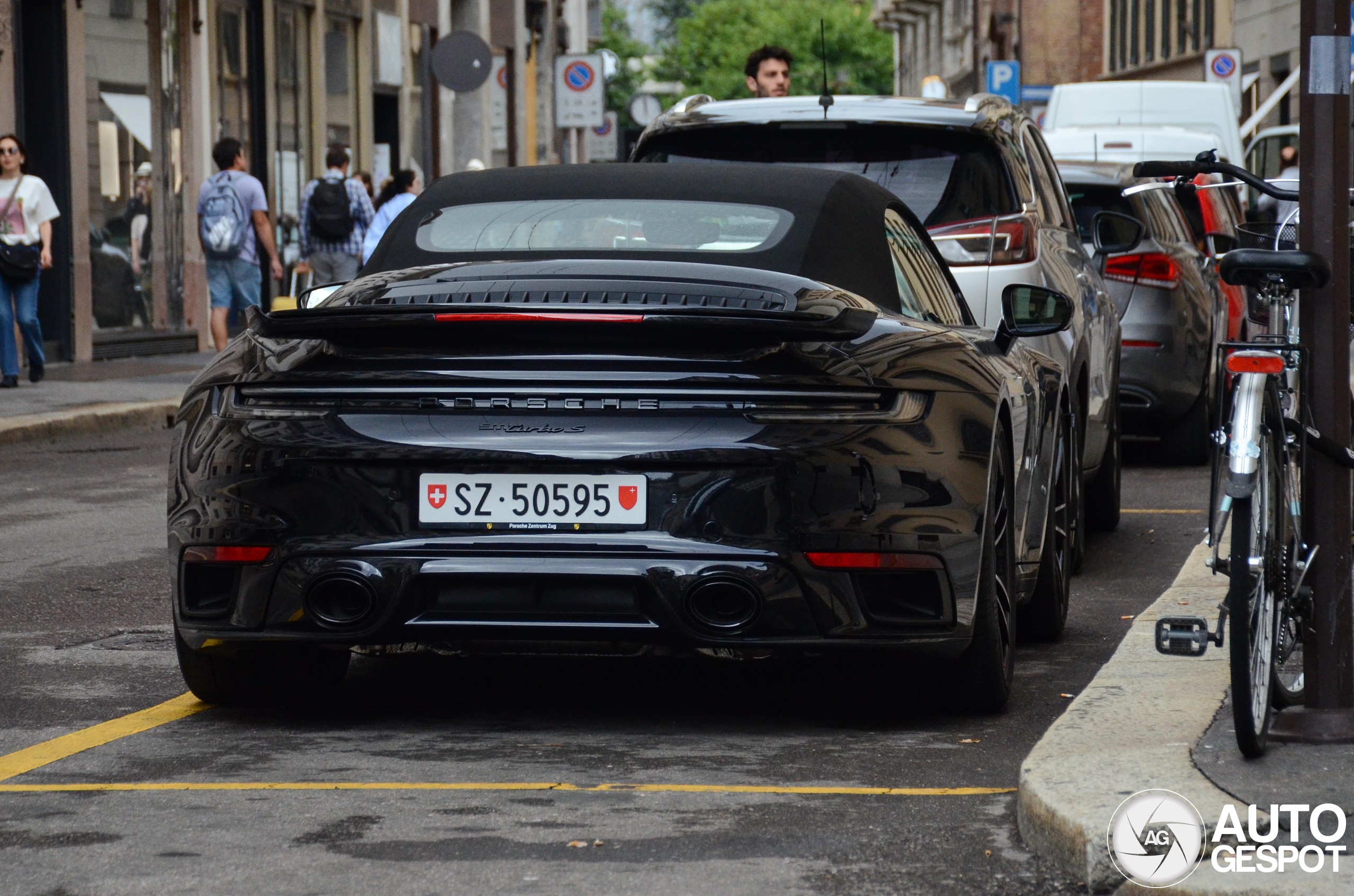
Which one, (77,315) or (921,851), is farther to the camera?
(77,315)

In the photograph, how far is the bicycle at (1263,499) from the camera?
4.47m

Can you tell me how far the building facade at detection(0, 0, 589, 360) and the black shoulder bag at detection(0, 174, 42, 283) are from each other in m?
2.93

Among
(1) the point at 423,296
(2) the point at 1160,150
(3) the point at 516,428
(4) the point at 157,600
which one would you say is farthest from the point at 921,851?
(2) the point at 1160,150

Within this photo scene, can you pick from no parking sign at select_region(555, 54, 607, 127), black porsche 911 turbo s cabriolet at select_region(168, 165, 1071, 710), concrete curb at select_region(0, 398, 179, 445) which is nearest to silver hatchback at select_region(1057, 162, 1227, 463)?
concrete curb at select_region(0, 398, 179, 445)

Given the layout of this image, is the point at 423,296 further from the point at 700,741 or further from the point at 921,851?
the point at 921,851

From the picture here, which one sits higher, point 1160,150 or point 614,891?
point 1160,150

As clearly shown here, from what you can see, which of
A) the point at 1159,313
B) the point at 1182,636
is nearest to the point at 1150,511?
the point at 1159,313

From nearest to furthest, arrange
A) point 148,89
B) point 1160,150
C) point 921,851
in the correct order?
point 921,851 < point 1160,150 < point 148,89

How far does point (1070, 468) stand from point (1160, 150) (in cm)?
1407

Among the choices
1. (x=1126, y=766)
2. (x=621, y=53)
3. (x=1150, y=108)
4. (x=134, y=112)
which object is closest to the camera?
(x=1126, y=766)

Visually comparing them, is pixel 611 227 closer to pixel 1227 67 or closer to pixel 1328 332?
pixel 1328 332

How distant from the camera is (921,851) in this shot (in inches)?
166

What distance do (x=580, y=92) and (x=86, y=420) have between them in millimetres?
12792

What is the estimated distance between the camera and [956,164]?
8.47 m
